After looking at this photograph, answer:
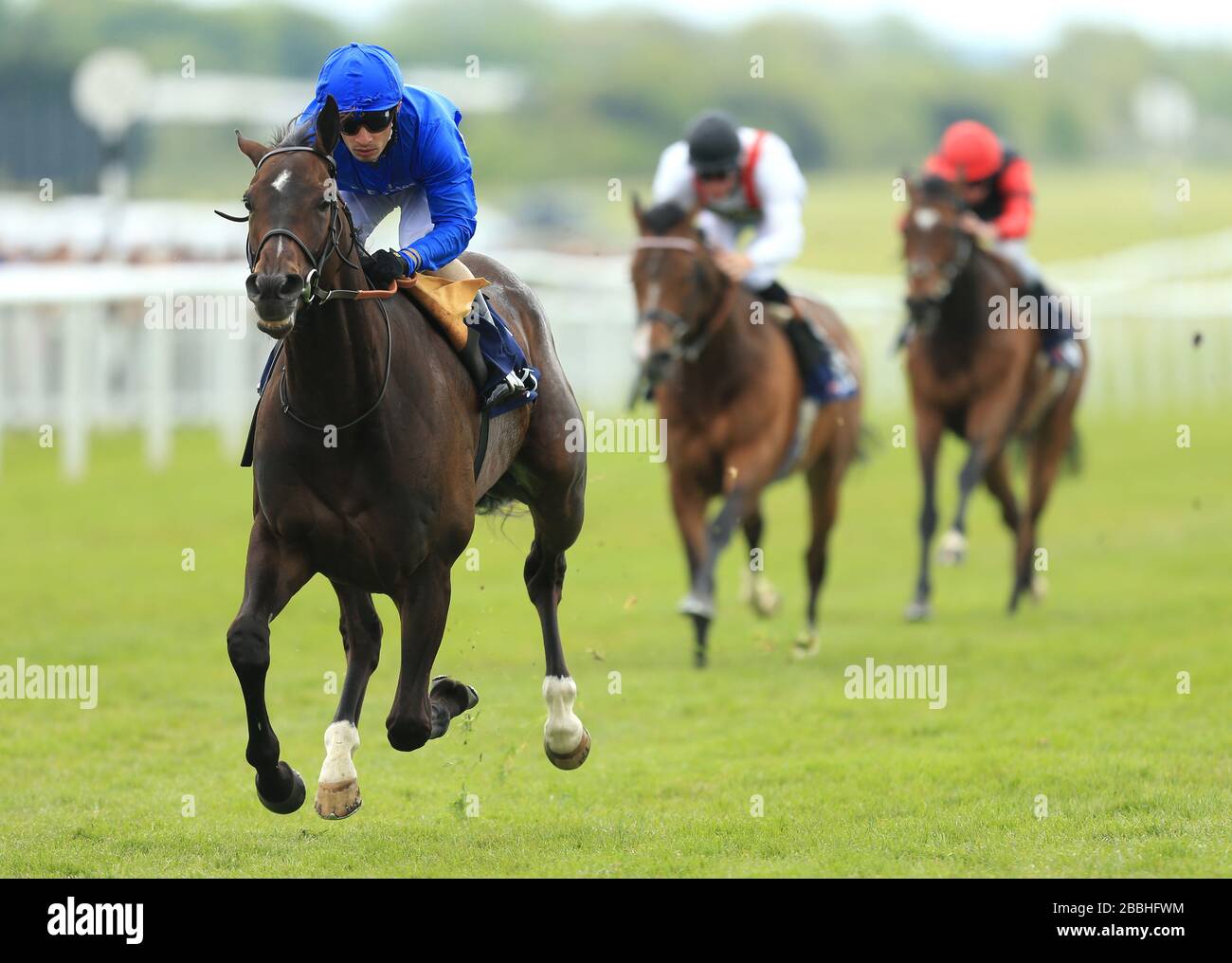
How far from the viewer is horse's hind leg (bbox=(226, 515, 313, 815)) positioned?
479 centimetres

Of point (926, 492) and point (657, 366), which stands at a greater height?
point (657, 366)

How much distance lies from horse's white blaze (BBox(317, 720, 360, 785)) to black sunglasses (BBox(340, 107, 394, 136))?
1570 millimetres

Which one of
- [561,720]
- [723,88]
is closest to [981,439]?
[561,720]

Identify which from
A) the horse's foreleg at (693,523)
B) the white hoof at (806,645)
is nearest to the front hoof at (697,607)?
the horse's foreleg at (693,523)

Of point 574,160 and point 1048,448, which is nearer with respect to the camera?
point 1048,448

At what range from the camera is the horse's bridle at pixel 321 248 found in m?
4.35

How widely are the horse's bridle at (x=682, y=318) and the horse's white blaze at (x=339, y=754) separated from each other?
3698mm

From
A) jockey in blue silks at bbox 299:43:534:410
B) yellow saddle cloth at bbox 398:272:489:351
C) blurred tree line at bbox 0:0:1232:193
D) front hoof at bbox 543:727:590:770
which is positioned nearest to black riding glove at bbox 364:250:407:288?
jockey in blue silks at bbox 299:43:534:410

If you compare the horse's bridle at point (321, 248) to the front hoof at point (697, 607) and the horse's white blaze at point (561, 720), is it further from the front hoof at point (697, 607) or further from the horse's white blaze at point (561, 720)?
the front hoof at point (697, 607)

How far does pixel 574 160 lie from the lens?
68062 mm

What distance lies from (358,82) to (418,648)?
146 centimetres

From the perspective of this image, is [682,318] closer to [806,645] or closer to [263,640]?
[806,645]
